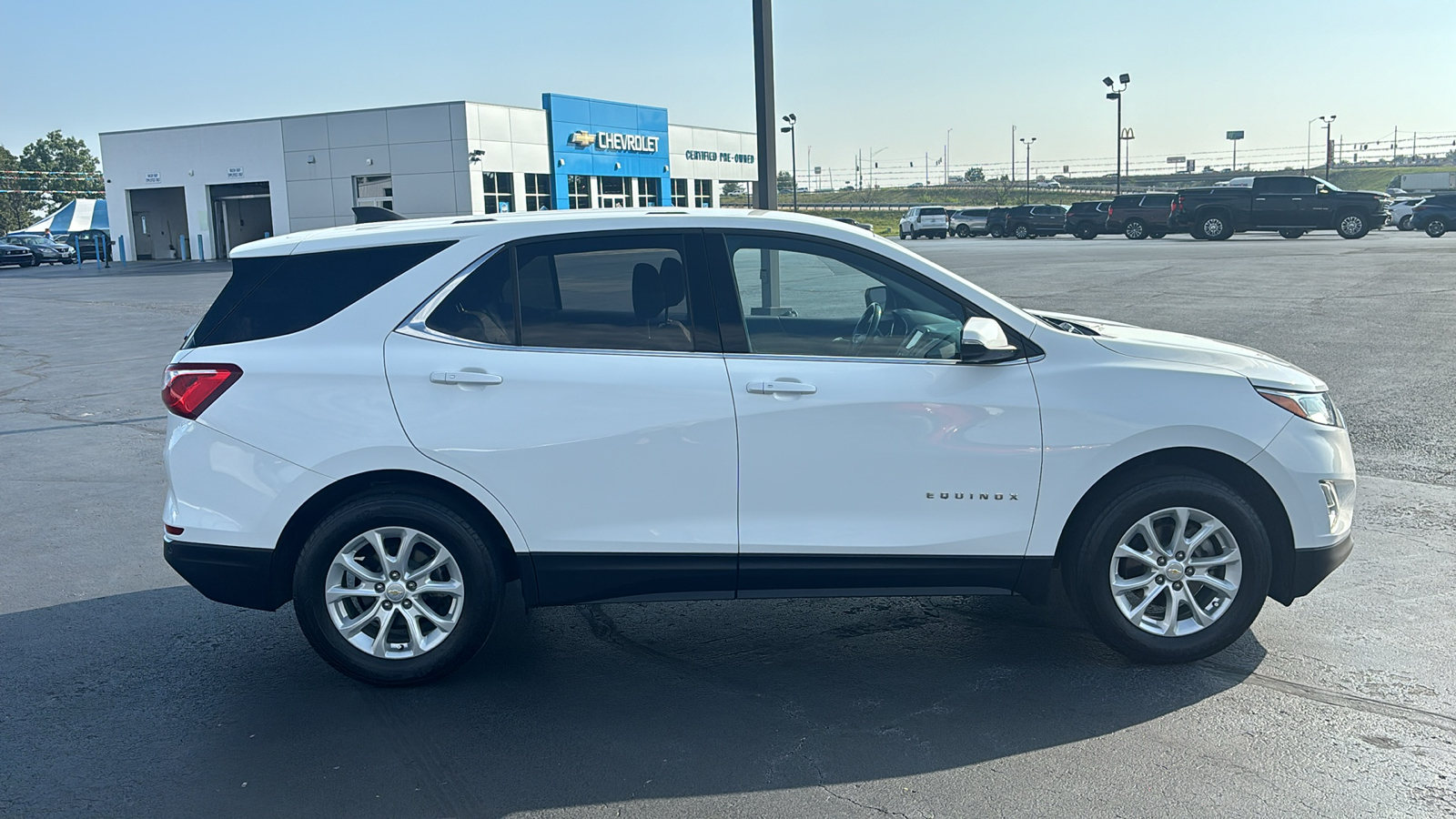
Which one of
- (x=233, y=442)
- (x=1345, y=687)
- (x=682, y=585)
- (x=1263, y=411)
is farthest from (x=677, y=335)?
(x=1345, y=687)

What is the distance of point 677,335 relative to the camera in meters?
4.44

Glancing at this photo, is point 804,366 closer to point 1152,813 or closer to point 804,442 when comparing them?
point 804,442

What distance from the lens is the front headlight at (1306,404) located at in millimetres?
4473

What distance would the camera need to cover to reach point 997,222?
184 feet

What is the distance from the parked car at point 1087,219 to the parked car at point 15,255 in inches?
1859

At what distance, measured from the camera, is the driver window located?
4.46 metres

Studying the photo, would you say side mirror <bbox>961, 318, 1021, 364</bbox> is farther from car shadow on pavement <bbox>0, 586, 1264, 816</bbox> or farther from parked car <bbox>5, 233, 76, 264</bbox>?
parked car <bbox>5, 233, 76, 264</bbox>

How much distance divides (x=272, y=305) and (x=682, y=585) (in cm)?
194

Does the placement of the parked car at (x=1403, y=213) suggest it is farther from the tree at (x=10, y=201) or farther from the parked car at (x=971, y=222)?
the tree at (x=10, y=201)

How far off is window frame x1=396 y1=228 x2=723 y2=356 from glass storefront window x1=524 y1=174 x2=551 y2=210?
178ft

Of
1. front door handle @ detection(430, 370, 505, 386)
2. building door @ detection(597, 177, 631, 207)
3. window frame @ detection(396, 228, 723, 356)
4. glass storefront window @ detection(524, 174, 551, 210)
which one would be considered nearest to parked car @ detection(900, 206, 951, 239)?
building door @ detection(597, 177, 631, 207)

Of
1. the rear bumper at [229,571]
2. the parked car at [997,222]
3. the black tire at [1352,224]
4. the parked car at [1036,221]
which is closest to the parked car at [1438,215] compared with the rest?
the black tire at [1352,224]

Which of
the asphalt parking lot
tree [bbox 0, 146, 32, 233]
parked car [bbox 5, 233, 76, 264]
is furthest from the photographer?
tree [bbox 0, 146, 32, 233]

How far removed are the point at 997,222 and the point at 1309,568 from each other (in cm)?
5359
